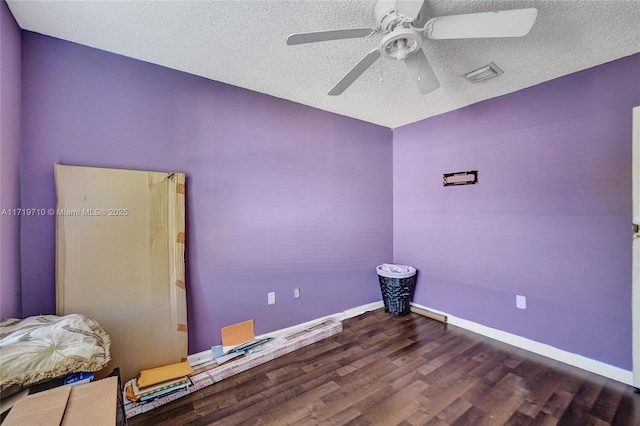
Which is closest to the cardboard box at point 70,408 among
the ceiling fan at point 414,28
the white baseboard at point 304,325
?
the white baseboard at point 304,325

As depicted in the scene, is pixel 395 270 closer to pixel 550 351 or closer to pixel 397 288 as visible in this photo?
pixel 397 288

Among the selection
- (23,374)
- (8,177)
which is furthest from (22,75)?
(23,374)

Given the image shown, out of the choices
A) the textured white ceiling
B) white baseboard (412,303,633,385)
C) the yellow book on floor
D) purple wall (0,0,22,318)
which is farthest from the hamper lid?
purple wall (0,0,22,318)

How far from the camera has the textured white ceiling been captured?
154 centimetres

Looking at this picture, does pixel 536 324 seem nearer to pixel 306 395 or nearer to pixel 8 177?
pixel 306 395

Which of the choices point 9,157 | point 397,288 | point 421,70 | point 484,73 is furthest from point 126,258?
point 484,73

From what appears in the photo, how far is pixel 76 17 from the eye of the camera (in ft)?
5.33

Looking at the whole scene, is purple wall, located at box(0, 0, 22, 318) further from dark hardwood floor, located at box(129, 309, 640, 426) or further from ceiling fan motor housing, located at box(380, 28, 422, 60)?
ceiling fan motor housing, located at box(380, 28, 422, 60)

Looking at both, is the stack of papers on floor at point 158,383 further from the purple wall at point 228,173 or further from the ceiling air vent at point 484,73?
the ceiling air vent at point 484,73

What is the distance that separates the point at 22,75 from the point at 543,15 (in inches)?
126

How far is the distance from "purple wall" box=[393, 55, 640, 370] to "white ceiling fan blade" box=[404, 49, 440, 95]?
1400mm

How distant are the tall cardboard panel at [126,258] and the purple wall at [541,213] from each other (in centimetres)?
273

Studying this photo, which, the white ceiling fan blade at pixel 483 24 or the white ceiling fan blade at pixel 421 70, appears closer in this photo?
the white ceiling fan blade at pixel 483 24

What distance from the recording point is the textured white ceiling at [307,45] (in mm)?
1543
